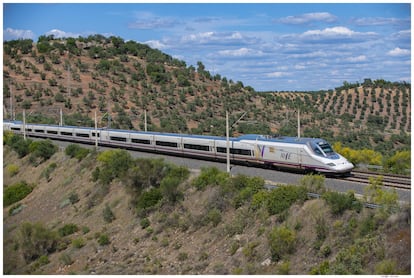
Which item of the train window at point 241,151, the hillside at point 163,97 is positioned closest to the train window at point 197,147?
the train window at point 241,151

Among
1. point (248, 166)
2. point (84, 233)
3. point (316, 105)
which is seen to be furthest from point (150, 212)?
point (316, 105)

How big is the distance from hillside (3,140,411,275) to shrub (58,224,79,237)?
0.06 metres

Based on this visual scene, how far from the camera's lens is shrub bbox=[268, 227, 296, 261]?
19.4m

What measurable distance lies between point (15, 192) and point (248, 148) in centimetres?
1749

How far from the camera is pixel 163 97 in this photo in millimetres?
89438

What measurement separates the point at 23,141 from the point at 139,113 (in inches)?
1126

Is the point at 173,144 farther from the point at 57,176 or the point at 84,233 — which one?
the point at 84,233

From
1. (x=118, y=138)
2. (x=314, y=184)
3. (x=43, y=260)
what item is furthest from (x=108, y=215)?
(x=118, y=138)

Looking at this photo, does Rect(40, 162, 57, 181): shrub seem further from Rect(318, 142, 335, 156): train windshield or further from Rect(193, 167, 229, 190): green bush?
Rect(318, 142, 335, 156): train windshield

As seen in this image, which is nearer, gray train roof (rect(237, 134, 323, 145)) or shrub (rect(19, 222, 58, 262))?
shrub (rect(19, 222, 58, 262))

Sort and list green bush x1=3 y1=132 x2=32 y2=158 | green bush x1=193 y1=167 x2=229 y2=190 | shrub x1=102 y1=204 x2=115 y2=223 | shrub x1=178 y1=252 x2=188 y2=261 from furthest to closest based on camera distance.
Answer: green bush x1=3 y1=132 x2=32 y2=158, shrub x1=102 y1=204 x2=115 y2=223, green bush x1=193 y1=167 x2=229 y2=190, shrub x1=178 y1=252 x2=188 y2=261

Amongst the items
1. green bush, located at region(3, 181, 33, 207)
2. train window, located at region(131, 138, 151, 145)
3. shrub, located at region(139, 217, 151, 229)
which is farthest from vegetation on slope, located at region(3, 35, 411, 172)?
shrub, located at region(139, 217, 151, 229)

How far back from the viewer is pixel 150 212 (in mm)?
28312

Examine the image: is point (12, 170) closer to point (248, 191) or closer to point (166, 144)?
point (166, 144)
